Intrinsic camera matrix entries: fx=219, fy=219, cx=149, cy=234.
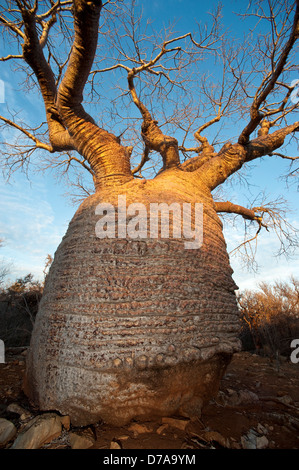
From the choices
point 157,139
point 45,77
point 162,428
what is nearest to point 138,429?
→ point 162,428

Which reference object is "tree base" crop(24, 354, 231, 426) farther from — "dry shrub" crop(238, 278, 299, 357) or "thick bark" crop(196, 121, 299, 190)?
"dry shrub" crop(238, 278, 299, 357)

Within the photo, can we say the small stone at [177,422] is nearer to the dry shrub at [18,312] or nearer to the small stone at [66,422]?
Result: the small stone at [66,422]

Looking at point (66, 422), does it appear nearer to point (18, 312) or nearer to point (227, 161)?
point (227, 161)

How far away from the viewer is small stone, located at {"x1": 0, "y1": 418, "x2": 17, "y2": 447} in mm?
1052

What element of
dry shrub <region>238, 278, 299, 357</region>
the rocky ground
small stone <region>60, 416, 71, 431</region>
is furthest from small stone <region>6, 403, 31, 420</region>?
dry shrub <region>238, 278, 299, 357</region>

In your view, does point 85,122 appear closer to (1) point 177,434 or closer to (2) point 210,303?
(2) point 210,303

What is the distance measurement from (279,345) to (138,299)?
15.3 ft

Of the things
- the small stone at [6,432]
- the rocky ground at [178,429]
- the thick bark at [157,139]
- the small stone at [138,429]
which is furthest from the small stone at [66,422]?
the thick bark at [157,139]

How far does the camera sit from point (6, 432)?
1.07 m

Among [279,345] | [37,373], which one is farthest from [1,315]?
[279,345]

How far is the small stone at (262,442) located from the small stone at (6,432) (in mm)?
1218

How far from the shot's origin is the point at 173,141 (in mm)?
2584

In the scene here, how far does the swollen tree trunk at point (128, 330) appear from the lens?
3.89 feet

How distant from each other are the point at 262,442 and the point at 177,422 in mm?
436
